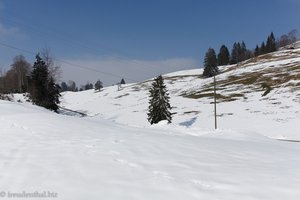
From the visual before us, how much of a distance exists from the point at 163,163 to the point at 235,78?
317 feet

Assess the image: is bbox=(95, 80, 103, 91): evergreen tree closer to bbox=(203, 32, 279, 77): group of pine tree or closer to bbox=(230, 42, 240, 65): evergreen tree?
bbox=(203, 32, 279, 77): group of pine tree

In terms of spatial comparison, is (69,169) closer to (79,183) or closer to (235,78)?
(79,183)

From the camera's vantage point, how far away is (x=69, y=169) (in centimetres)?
719

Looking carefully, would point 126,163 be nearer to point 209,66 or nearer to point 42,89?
point 42,89

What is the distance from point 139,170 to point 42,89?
5127 centimetres

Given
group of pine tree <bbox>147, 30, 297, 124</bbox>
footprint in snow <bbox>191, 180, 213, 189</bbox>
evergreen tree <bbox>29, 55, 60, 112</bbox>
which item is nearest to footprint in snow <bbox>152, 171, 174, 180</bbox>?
footprint in snow <bbox>191, 180, 213, 189</bbox>

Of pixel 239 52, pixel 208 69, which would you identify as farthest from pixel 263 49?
pixel 208 69

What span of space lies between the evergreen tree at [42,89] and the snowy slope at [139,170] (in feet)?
148

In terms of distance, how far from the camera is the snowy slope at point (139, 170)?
5.89 m

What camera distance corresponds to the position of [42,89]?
55625 millimetres

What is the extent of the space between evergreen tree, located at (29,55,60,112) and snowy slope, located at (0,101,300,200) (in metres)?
45.1

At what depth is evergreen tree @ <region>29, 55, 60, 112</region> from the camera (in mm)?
54656

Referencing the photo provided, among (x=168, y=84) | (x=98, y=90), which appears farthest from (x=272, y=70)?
(x=98, y=90)

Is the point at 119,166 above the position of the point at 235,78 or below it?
below
